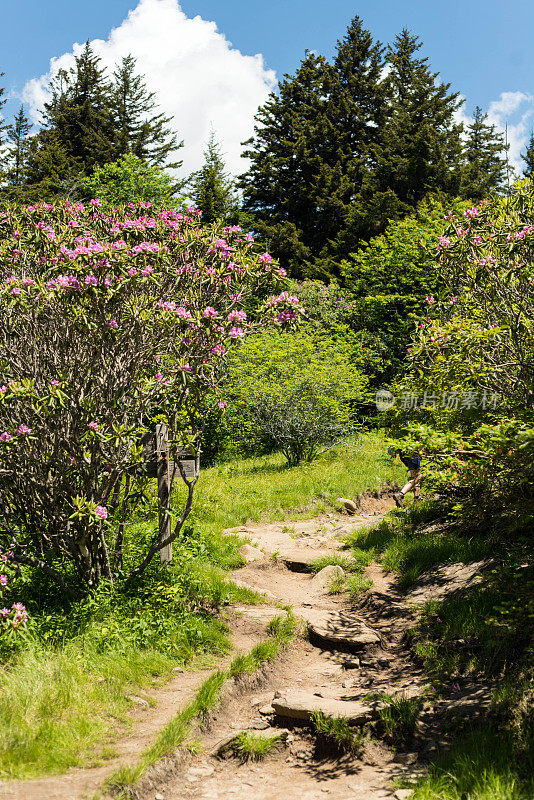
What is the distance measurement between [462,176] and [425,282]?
9.35 m

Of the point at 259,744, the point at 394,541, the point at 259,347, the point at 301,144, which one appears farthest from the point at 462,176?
the point at 259,744

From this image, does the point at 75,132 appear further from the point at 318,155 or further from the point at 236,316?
the point at 236,316

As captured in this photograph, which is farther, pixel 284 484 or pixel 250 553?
pixel 284 484

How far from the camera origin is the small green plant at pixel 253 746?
3.96 metres

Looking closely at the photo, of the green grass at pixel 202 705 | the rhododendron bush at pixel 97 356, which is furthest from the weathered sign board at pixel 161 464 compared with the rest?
the green grass at pixel 202 705

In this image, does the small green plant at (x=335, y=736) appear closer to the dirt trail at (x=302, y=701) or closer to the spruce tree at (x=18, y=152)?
the dirt trail at (x=302, y=701)

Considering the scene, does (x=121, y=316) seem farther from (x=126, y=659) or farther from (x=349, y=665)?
(x=349, y=665)

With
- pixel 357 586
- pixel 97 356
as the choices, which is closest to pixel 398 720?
pixel 357 586

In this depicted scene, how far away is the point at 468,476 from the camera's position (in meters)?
4.76

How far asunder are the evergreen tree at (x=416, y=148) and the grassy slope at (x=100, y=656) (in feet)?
78.9

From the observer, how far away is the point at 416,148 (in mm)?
28141

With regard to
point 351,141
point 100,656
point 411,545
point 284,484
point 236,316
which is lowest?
point 100,656

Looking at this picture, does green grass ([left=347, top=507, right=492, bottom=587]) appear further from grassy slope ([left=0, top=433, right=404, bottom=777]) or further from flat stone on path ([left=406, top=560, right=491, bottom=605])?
grassy slope ([left=0, top=433, right=404, bottom=777])

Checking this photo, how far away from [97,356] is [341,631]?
3453 mm
